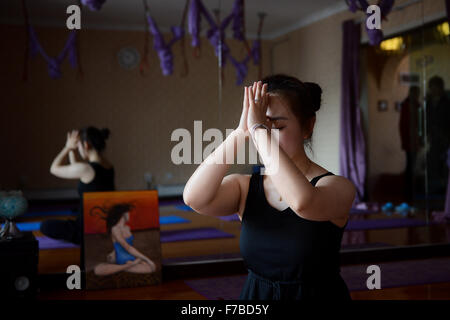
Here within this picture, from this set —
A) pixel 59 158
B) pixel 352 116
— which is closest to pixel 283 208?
pixel 59 158

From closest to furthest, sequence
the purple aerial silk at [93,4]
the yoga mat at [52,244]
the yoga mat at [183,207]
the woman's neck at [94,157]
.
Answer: the purple aerial silk at [93,4] → the woman's neck at [94,157] → the yoga mat at [52,244] → the yoga mat at [183,207]

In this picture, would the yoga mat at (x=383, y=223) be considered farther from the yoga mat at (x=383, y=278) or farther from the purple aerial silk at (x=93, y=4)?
the purple aerial silk at (x=93, y=4)

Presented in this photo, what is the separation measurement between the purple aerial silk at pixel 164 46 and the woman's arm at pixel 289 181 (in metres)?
3.51

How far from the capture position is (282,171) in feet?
3.26

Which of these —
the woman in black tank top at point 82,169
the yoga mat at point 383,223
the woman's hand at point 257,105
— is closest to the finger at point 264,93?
the woman's hand at point 257,105

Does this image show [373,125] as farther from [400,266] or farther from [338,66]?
[400,266]

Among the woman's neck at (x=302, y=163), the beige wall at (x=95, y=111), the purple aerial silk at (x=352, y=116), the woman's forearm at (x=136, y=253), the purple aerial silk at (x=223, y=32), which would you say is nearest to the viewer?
the woman's neck at (x=302, y=163)

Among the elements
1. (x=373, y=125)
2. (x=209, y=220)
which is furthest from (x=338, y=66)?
(x=209, y=220)

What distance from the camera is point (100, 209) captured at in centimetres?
315

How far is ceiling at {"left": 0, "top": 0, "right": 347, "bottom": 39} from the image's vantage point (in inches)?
151

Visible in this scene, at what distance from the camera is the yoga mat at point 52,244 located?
13.6 ft

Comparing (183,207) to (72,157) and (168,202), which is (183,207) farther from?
(72,157)

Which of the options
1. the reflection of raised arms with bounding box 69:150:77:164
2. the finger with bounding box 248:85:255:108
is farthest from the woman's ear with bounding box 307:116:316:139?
the reflection of raised arms with bounding box 69:150:77:164
